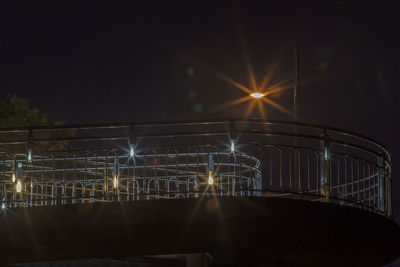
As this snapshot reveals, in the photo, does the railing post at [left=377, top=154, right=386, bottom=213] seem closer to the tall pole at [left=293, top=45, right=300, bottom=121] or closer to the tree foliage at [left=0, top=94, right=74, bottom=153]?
the tall pole at [left=293, top=45, right=300, bottom=121]

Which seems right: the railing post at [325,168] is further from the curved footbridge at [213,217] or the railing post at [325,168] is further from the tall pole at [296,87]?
the tall pole at [296,87]

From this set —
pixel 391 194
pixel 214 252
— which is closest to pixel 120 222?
pixel 214 252

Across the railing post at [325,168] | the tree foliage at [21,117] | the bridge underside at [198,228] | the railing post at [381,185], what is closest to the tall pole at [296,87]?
the railing post at [381,185]

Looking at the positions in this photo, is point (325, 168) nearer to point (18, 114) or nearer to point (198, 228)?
point (198, 228)

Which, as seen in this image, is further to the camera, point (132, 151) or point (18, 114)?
point (18, 114)

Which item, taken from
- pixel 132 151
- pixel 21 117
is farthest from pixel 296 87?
pixel 21 117

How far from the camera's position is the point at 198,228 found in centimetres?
1120

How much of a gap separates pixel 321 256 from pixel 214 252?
89.8 inches

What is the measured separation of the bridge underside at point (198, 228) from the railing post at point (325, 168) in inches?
20.3

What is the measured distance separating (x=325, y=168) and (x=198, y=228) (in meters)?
2.32

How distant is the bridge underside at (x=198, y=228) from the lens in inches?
430

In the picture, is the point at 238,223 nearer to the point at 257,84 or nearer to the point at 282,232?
the point at 282,232

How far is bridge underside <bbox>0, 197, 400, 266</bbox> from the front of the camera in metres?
10.9

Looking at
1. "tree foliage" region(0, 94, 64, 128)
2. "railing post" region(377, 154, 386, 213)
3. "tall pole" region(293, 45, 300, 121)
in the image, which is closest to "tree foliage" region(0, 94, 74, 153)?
"tree foliage" region(0, 94, 64, 128)
